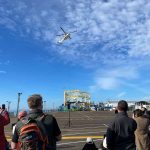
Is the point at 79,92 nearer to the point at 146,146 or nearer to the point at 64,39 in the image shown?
the point at 64,39

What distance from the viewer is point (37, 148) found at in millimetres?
5230

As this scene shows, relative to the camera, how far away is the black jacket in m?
7.16

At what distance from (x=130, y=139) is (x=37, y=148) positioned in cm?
255

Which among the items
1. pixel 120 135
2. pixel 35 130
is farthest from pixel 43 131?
pixel 120 135

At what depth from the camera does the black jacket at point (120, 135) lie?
7.16 metres

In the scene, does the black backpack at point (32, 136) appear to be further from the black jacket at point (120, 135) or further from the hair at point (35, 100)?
the black jacket at point (120, 135)

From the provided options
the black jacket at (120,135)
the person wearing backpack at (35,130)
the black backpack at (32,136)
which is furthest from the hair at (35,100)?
the black jacket at (120,135)

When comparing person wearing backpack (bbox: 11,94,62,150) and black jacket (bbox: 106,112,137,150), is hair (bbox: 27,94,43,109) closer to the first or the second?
person wearing backpack (bbox: 11,94,62,150)

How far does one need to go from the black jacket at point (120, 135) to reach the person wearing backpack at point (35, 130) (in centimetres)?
138

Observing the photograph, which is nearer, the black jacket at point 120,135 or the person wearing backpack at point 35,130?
the person wearing backpack at point 35,130

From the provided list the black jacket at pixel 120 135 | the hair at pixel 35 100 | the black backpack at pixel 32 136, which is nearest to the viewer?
the black backpack at pixel 32 136

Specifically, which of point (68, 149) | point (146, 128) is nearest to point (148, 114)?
point (146, 128)

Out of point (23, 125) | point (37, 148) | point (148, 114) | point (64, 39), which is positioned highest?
point (64, 39)

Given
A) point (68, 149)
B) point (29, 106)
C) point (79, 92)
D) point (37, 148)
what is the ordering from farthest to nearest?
point (79, 92) < point (68, 149) < point (29, 106) < point (37, 148)
